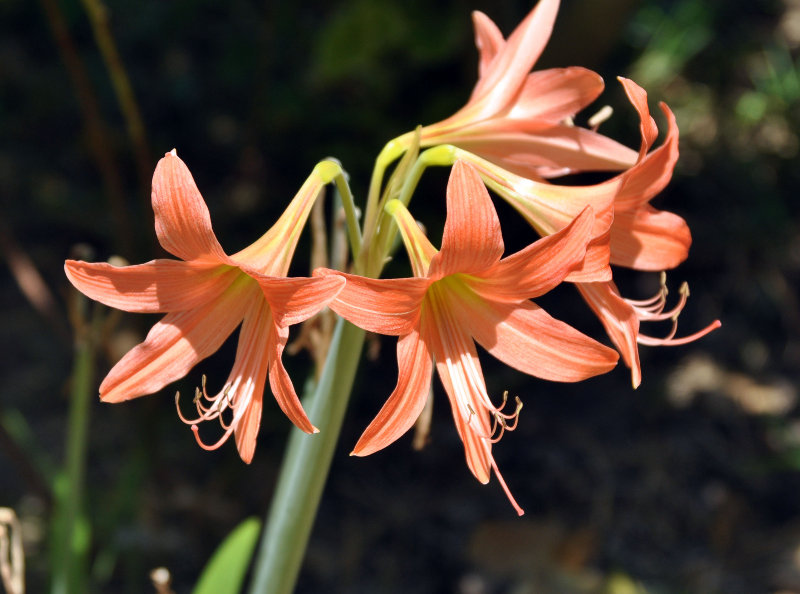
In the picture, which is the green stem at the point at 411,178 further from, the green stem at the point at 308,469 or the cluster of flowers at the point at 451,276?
the green stem at the point at 308,469

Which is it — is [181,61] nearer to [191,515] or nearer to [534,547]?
[191,515]


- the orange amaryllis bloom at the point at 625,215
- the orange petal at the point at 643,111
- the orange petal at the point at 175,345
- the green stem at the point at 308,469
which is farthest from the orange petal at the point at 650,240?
the orange petal at the point at 175,345

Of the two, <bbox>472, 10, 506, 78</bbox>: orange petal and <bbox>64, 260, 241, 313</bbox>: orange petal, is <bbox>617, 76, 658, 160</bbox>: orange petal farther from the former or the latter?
<bbox>64, 260, 241, 313</bbox>: orange petal

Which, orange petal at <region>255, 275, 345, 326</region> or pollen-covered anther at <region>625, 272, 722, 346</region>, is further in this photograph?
pollen-covered anther at <region>625, 272, 722, 346</region>

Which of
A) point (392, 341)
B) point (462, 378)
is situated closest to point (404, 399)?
point (462, 378)

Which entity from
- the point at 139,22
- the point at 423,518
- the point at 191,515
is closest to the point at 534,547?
the point at 423,518

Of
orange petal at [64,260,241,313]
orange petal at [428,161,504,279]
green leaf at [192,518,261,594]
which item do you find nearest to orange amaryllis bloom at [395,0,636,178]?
orange petal at [428,161,504,279]
